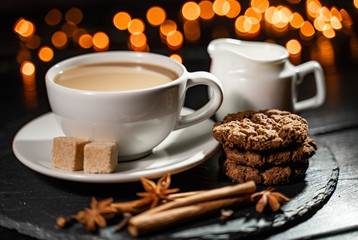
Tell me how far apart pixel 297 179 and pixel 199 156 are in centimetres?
29

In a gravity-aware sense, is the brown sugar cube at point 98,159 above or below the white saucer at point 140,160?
above

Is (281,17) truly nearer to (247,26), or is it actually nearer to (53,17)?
(247,26)

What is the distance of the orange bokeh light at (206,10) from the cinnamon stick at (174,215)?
258cm

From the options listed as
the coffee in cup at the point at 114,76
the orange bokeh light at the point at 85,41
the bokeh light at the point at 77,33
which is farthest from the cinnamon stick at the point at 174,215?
the bokeh light at the point at 77,33

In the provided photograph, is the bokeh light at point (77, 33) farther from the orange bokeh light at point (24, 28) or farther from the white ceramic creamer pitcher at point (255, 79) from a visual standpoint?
the white ceramic creamer pitcher at point (255, 79)

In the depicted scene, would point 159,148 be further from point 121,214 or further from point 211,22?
point 211,22

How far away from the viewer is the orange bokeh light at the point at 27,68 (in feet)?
8.59

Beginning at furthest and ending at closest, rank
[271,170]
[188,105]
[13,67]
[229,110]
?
[13,67] < [188,105] < [229,110] < [271,170]

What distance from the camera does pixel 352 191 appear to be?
1449 millimetres

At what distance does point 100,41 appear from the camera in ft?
10.5

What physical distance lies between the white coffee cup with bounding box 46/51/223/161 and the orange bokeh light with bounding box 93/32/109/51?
1.53 metres

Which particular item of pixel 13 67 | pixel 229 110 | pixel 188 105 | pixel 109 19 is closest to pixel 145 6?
pixel 109 19

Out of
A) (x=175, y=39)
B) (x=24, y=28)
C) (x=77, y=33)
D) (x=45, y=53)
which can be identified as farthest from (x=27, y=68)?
(x=175, y=39)

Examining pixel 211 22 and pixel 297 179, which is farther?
pixel 211 22
